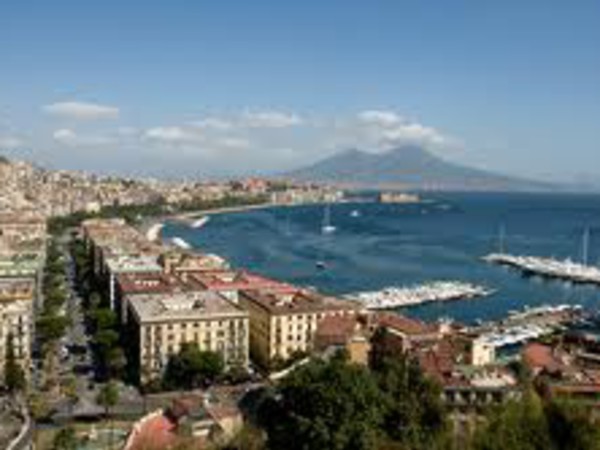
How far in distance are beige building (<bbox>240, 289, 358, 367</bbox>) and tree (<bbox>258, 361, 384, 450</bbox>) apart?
9601mm

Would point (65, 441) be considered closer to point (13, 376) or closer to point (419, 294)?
point (13, 376)

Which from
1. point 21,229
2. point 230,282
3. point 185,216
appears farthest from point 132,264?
point 185,216

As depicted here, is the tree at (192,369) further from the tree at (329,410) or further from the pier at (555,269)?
the pier at (555,269)

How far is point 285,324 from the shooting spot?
25.6 metres

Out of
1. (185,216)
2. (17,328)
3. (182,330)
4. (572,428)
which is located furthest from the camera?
(185,216)

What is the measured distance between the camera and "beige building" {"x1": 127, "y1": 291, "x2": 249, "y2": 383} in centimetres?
2362

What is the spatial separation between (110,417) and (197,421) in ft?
15.7

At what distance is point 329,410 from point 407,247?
5324 cm

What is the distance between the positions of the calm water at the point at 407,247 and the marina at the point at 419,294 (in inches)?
25.5

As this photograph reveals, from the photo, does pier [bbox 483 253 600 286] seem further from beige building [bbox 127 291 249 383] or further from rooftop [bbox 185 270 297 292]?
beige building [bbox 127 291 249 383]

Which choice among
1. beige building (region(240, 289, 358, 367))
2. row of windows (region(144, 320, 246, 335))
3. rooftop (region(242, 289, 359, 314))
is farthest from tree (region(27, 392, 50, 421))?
rooftop (region(242, 289, 359, 314))

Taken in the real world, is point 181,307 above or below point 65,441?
above

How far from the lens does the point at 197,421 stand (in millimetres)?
16453

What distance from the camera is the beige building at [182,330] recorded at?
23.6 meters
